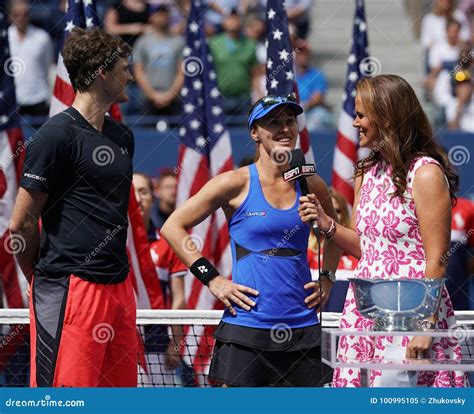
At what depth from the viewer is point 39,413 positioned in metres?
3.20

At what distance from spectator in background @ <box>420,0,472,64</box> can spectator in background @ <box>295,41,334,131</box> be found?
145cm

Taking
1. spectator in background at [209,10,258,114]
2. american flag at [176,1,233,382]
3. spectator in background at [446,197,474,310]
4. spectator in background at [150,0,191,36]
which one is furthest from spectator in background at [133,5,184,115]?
spectator in background at [446,197,474,310]

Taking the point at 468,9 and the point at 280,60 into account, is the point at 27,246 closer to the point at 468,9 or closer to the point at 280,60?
the point at 280,60

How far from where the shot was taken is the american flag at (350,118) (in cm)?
798

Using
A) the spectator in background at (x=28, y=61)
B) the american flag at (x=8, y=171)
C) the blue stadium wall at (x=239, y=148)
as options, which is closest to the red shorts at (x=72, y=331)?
the american flag at (x=8, y=171)

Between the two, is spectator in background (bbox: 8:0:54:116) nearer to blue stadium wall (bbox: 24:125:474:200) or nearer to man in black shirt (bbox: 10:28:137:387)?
blue stadium wall (bbox: 24:125:474:200)

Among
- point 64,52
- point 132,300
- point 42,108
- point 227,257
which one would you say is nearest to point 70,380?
point 132,300

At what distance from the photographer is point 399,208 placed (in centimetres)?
410

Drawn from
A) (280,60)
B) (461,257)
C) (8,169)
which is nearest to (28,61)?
(8,169)

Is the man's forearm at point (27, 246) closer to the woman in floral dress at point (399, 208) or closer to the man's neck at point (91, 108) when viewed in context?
the man's neck at point (91, 108)

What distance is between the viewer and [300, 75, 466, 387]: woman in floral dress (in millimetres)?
3990

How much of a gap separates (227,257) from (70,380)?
128 inches

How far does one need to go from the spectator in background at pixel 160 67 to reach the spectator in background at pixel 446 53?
259 cm

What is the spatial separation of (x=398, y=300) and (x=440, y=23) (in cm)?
847
